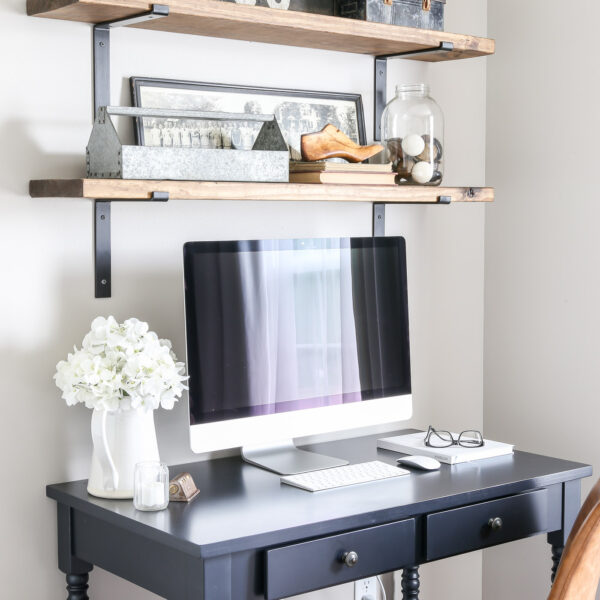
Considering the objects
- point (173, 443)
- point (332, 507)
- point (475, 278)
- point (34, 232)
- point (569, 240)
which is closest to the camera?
point (332, 507)

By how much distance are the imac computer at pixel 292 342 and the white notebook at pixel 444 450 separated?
69 mm

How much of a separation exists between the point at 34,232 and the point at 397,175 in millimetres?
878

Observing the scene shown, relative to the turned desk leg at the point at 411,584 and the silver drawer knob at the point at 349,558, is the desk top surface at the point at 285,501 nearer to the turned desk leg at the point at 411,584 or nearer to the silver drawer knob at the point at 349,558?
the silver drawer knob at the point at 349,558

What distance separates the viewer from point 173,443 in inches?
88.7

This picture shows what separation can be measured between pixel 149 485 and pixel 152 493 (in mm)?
16

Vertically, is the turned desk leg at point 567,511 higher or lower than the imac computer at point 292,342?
lower

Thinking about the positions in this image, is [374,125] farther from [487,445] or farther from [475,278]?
[487,445]

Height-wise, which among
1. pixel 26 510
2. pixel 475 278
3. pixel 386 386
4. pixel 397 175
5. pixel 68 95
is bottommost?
pixel 26 510

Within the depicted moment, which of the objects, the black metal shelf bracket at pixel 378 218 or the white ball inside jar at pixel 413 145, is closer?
the white ball inside jar at pixel 413 145

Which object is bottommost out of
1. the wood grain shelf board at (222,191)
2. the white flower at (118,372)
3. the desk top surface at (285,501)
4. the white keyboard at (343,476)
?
the desk top surface at (285,501)

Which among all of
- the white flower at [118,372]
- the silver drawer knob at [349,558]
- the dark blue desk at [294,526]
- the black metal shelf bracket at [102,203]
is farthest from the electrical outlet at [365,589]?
the black metal shelf bracket at [102,203]

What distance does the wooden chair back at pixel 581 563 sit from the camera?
1657 mm

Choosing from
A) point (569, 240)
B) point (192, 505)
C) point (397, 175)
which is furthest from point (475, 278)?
point (192, 505)

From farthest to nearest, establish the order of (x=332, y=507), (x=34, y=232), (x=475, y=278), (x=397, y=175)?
(x=475, y=278), (x=397, y=175), (x=34, y=232), (x=332, y=507)
